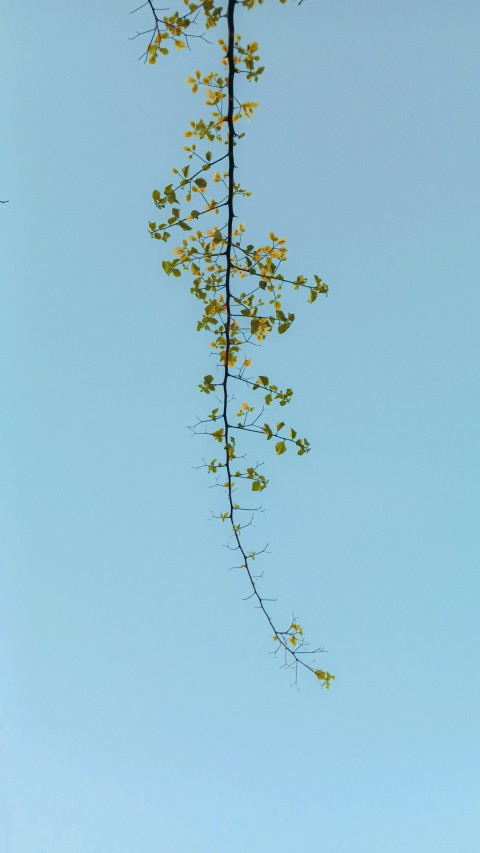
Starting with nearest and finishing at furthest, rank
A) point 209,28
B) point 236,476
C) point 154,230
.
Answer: point 209,28 < point 154,230 < point 236,476

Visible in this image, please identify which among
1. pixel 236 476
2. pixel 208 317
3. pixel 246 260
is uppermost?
pixel 246 260

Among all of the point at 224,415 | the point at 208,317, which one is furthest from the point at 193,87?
the point at 224,415

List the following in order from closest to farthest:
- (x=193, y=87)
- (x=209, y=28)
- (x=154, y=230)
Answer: (x=209, y=28) < (x=193, y=87) < (x=154, y=230)

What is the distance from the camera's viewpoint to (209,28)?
9.14ft

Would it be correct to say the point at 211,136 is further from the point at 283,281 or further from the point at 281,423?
the point at 281,423

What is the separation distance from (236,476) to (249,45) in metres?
2.03

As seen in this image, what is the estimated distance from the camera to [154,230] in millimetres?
3275

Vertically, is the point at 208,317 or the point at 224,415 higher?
the point at 208,317

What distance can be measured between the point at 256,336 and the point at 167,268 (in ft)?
2.00

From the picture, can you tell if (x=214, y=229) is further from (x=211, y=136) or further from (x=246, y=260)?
(x=211, y=136)

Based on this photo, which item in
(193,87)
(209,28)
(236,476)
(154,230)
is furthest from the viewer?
(236,476)

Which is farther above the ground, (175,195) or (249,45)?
Answer: (249,45)

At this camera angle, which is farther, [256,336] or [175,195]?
[256,336]

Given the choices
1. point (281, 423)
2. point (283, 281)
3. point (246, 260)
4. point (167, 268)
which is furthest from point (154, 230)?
point (281, 423)
